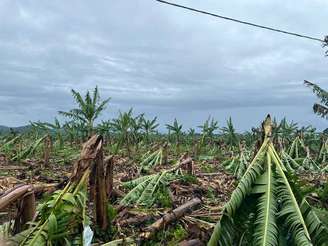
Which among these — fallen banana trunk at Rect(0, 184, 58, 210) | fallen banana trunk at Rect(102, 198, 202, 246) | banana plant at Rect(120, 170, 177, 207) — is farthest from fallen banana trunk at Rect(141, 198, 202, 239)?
fallen banana trunk at Rect(0, 184, 58, 210)

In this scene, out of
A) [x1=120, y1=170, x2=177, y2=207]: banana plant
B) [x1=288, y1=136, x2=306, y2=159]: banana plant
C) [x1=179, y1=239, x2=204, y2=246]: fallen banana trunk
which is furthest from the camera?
[x1=288, y1=136, x2=306, y2=159]: banana plant

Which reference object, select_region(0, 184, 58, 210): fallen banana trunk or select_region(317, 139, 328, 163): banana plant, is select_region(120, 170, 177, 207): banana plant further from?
select_region(317, 139, 328, 163): banana plant

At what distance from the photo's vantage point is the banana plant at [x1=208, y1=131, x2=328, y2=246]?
3.98m

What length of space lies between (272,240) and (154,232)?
1222 mm

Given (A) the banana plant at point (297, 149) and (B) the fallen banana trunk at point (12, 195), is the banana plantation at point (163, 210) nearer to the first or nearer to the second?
(B) the fallen banana trunk at point (12, 195)

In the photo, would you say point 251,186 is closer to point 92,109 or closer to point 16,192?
point 16,192

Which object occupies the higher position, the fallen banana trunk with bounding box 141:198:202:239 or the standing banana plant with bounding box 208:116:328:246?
the standing banana plant with bounding box 208:116:328:246

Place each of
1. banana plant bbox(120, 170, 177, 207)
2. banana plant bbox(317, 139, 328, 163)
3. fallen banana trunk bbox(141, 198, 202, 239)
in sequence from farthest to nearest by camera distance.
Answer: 1. banana plant bbox(317, 139, 328, 163)
2. banana plant bbox(120, 170, 177, 207)
3. fallen banana trunk bbox(141, 198, 202, 239)

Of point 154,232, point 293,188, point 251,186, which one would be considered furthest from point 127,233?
point 293,188

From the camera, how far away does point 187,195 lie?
680 cm

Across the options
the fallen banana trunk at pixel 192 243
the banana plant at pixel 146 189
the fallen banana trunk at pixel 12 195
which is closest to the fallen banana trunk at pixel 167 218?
the fallen banana trunk at pixel 192 243

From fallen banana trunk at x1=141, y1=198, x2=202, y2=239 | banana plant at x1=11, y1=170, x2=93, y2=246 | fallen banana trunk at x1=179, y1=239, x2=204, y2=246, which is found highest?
banana plant at x1=11, y1=170, x2=93, y2=246

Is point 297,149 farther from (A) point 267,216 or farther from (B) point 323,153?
(A) point 267,216

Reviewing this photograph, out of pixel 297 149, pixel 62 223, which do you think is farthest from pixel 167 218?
pixel 297 149
